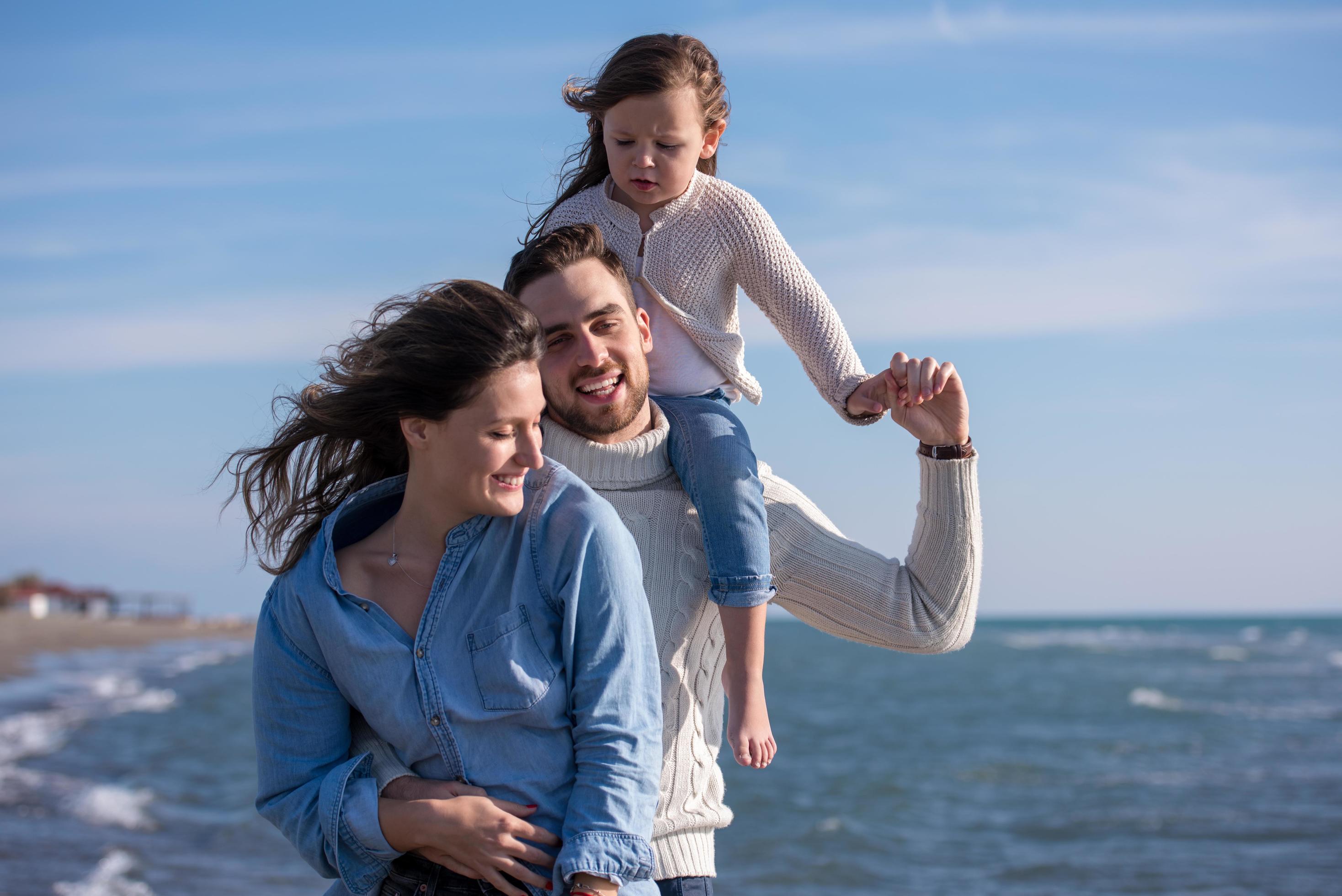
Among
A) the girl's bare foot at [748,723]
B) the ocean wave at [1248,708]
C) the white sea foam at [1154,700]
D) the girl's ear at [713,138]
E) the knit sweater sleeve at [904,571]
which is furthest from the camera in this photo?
the white sea foam at [1154,700]

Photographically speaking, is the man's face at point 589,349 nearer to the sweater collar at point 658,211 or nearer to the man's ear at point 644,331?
the man's ear at point 644,331

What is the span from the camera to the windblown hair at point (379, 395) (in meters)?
2.26

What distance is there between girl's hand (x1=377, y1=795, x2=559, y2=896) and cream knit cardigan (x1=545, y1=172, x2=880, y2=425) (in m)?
1.34

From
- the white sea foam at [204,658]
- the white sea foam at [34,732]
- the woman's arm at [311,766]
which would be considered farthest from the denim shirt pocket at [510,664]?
the white sea foam at [204,658]

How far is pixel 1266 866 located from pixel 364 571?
1276 centimetres

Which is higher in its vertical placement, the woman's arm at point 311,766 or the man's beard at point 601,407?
the man's beard at point 601,407

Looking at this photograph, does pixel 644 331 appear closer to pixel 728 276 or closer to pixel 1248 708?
pixel 728 276

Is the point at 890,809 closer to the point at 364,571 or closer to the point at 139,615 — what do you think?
the point at 364,571

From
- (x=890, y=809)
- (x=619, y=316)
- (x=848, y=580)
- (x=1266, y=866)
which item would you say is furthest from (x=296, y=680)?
(x=890, y=809)

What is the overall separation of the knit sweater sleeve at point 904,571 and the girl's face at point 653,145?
0.77m

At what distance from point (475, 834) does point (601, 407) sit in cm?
100

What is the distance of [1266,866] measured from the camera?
12461 mm

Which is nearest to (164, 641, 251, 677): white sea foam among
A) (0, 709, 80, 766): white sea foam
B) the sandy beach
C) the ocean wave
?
the sandy beach

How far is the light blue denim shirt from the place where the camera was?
218 centimetres
